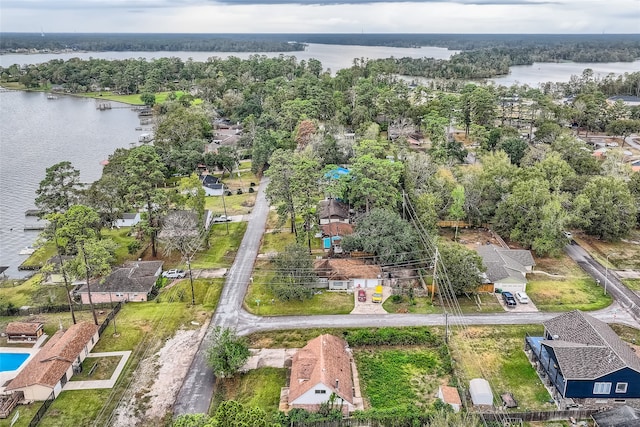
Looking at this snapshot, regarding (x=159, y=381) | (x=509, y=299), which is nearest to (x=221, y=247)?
(x=159, y=381)

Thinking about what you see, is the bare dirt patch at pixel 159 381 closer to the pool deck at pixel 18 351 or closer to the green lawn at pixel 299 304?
the green lawn at pixel 299 304

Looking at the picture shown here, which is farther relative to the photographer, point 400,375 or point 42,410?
point 400,375

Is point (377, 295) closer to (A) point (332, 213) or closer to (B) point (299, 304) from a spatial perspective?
(B) point (299, 304)

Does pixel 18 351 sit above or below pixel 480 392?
below

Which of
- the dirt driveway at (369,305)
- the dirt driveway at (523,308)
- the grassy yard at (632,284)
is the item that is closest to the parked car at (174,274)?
the dirt driveway at (369,305)

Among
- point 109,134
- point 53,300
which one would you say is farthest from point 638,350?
point 109,134

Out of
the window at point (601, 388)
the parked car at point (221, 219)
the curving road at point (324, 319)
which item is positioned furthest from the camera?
the parked car at point (221, 219)
